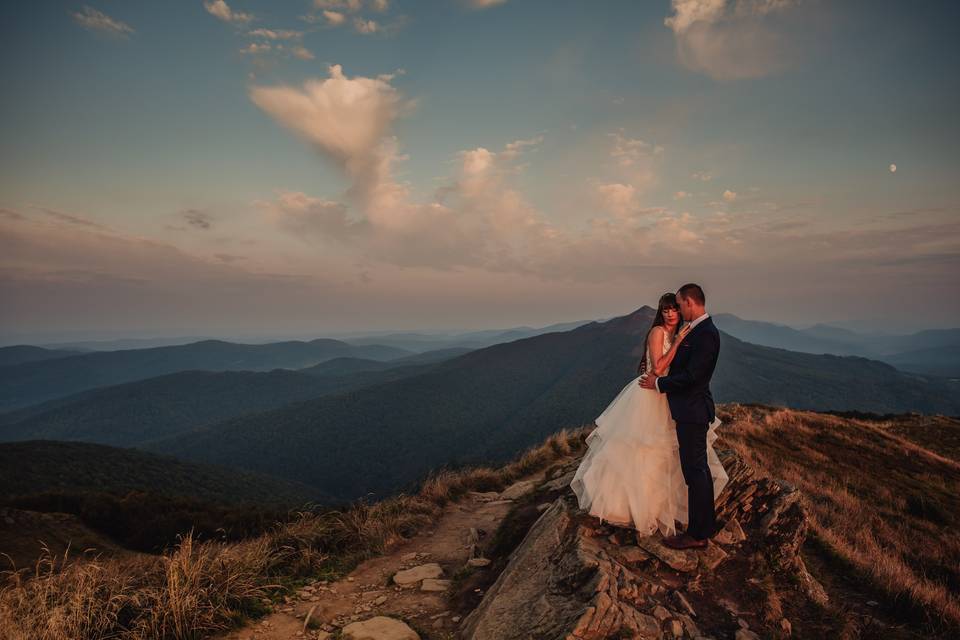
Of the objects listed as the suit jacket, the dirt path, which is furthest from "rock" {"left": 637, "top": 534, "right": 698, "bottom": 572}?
the dirt path

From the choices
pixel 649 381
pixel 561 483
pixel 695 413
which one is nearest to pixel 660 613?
pixel 695 413

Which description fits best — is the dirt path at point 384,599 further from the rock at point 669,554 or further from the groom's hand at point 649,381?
the groom's hand at point 649,381

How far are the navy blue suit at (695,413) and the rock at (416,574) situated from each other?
4052mm

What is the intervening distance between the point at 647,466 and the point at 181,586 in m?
6.47

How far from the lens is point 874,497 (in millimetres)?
11281

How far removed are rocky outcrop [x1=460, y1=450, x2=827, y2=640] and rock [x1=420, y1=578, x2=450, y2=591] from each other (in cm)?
118

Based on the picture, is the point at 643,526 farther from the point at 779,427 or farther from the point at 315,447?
the point at 315,447

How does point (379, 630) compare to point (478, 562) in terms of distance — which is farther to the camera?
point (478, 562)

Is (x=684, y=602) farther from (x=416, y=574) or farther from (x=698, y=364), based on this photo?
(x=416, y=574)

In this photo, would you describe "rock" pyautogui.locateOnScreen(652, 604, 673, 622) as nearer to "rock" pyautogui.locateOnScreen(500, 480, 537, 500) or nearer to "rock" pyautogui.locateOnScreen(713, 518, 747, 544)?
"rock" pyautogui.locateOnScreen(713, 518, 747, 544)

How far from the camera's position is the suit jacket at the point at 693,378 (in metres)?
5.32

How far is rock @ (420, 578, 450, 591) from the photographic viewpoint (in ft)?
20.6

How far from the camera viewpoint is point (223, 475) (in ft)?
228

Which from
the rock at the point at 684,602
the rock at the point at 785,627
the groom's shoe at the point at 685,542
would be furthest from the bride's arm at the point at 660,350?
the rock at the point at 785,627
